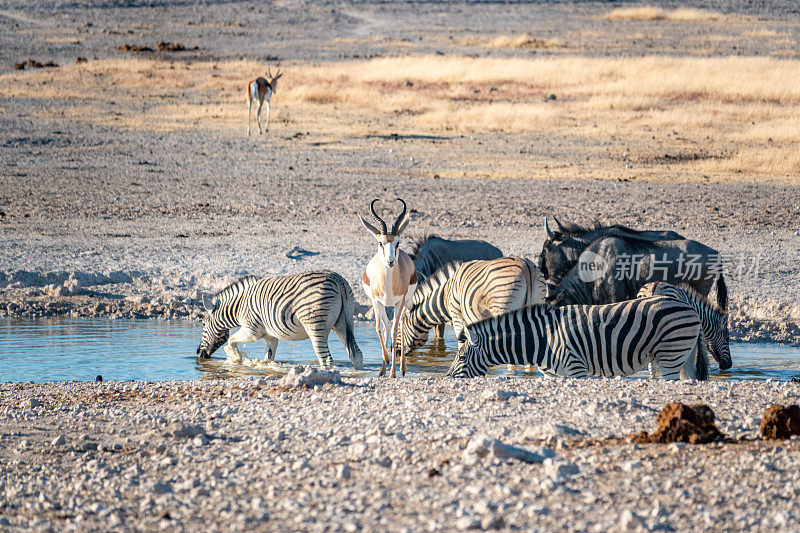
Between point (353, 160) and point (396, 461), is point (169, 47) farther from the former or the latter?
point (396, 461)

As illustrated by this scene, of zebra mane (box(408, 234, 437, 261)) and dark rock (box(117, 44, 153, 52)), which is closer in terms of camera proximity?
zebra mane (box(408, 234, 437, 261))

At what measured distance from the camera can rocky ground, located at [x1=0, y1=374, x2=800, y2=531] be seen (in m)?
4.28

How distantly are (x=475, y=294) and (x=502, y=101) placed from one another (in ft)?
57.8

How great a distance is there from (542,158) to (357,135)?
412 centimetres

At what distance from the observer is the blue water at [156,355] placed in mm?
8977

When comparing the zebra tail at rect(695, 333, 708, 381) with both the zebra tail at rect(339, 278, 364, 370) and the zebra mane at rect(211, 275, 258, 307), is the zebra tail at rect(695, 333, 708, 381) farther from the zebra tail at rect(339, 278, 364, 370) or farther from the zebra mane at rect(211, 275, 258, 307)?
the zebra mane at rect(211, 275, 258, 307)

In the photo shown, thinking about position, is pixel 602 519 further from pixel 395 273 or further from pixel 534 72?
pixel 534 72

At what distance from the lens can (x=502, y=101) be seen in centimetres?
2612

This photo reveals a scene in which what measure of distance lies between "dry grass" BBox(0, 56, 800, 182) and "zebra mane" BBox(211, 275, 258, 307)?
32.1 ft

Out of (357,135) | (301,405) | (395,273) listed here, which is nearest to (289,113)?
(357,135)

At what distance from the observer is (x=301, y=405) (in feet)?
21.1

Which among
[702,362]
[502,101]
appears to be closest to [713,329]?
[702,362]

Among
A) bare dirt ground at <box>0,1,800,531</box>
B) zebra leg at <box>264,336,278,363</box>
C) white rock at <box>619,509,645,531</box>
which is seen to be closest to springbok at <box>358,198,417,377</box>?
bare dirt ground at <box>0,1,800,531</box>

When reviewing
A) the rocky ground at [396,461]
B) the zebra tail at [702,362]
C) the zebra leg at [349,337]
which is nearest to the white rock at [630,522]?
the rocky ground at [396,461]
